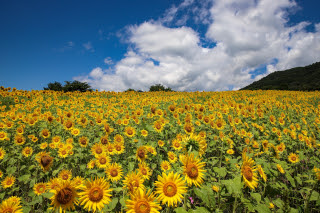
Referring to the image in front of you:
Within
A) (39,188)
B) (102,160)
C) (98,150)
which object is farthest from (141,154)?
(39,188)

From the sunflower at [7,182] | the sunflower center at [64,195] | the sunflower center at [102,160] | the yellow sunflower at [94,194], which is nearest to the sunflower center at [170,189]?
Result: the yellow sunflower at [94,194]

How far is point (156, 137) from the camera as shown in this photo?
4676 millimetres

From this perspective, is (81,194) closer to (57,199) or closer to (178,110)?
(57,199)

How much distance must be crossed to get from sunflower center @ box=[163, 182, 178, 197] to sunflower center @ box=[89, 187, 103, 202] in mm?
647

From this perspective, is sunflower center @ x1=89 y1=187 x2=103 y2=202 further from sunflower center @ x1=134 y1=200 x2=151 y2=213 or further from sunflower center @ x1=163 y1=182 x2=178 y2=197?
sunflower center @ x1=163 y1=182 x2=178 y2=197

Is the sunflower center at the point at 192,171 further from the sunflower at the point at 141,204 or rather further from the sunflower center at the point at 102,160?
the sunflower center at the point at 102,160

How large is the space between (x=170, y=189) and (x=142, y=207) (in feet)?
1.05

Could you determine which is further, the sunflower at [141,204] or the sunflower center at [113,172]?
the sunflower center at [113,172]

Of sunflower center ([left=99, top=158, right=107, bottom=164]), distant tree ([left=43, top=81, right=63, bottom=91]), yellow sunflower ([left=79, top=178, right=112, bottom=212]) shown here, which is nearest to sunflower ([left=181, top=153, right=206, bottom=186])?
yellow sunflower ([left=79, top=178, right=112, bottom=212])

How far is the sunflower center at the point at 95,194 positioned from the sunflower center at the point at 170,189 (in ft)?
Result: 2.12

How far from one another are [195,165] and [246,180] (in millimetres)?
532

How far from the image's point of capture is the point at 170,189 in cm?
147

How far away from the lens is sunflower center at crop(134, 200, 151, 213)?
1265mm

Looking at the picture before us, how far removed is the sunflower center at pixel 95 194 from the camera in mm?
1509
